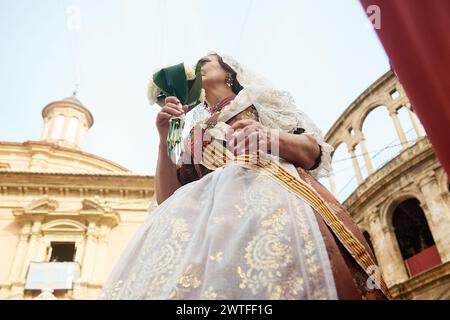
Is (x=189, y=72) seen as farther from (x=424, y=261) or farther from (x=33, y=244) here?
(x=424, y=261)

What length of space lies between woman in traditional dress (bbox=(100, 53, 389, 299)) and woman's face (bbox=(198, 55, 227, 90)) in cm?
35

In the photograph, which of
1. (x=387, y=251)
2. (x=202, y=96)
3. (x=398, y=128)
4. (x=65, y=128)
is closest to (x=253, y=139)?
(x=202, y=96)

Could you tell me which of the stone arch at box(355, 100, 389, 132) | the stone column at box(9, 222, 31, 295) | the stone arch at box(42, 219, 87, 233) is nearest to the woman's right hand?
the stone column at box(9, 222, 31, 295)

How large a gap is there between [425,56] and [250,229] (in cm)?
67

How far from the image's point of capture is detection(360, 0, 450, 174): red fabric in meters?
0.94

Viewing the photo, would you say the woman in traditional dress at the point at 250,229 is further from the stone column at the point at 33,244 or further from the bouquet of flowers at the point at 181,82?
the stone column at the point at 33,244

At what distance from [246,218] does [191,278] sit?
0.26m

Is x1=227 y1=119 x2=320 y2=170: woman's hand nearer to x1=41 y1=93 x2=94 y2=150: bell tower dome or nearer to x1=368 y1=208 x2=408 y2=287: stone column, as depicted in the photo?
x1=368 y1=208 x2=408 y2=287: stone column

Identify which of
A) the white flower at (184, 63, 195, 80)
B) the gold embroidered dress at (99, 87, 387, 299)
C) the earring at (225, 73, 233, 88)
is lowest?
the gold embroidered dress at (99, 87, 387, 299)

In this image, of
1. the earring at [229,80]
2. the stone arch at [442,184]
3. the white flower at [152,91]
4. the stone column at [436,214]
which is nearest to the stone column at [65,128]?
the stone column at [436,214]
